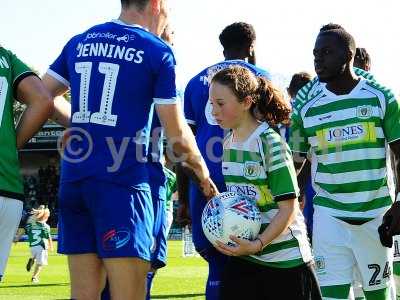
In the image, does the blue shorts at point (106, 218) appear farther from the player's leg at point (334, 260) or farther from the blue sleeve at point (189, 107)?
the blue sleeve at point (189, 107)

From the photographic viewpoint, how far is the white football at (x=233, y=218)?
5086 mm

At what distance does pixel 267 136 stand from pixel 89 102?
1127mm

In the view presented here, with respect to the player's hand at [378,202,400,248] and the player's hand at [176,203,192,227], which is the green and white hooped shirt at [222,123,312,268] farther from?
the player's hand at [176,203,192,227]

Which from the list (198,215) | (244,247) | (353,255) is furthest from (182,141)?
(353,255)

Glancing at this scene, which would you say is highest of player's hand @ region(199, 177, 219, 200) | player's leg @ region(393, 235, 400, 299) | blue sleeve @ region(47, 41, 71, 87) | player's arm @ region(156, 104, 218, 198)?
blue sleeve @ region(47, 41, 71, 87)

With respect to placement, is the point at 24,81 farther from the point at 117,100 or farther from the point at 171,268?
the point at 171,268

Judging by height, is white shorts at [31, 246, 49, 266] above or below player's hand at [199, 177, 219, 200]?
below

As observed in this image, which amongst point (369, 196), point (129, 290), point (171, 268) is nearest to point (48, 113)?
point (129, 290)

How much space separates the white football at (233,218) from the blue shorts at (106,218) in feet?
1.40

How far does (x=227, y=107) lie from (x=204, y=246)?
1881mm

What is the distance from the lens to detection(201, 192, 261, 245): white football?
16.7ft

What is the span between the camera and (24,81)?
18.3 ft

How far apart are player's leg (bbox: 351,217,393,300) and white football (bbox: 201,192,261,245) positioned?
1648 millimetres

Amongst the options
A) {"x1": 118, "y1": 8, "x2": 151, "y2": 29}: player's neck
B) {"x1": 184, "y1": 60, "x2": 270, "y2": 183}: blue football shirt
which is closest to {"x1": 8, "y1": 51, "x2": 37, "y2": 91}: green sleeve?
{"x1": 118, "y1": 8, "x2": 151, "y2": 29}: player's neck
